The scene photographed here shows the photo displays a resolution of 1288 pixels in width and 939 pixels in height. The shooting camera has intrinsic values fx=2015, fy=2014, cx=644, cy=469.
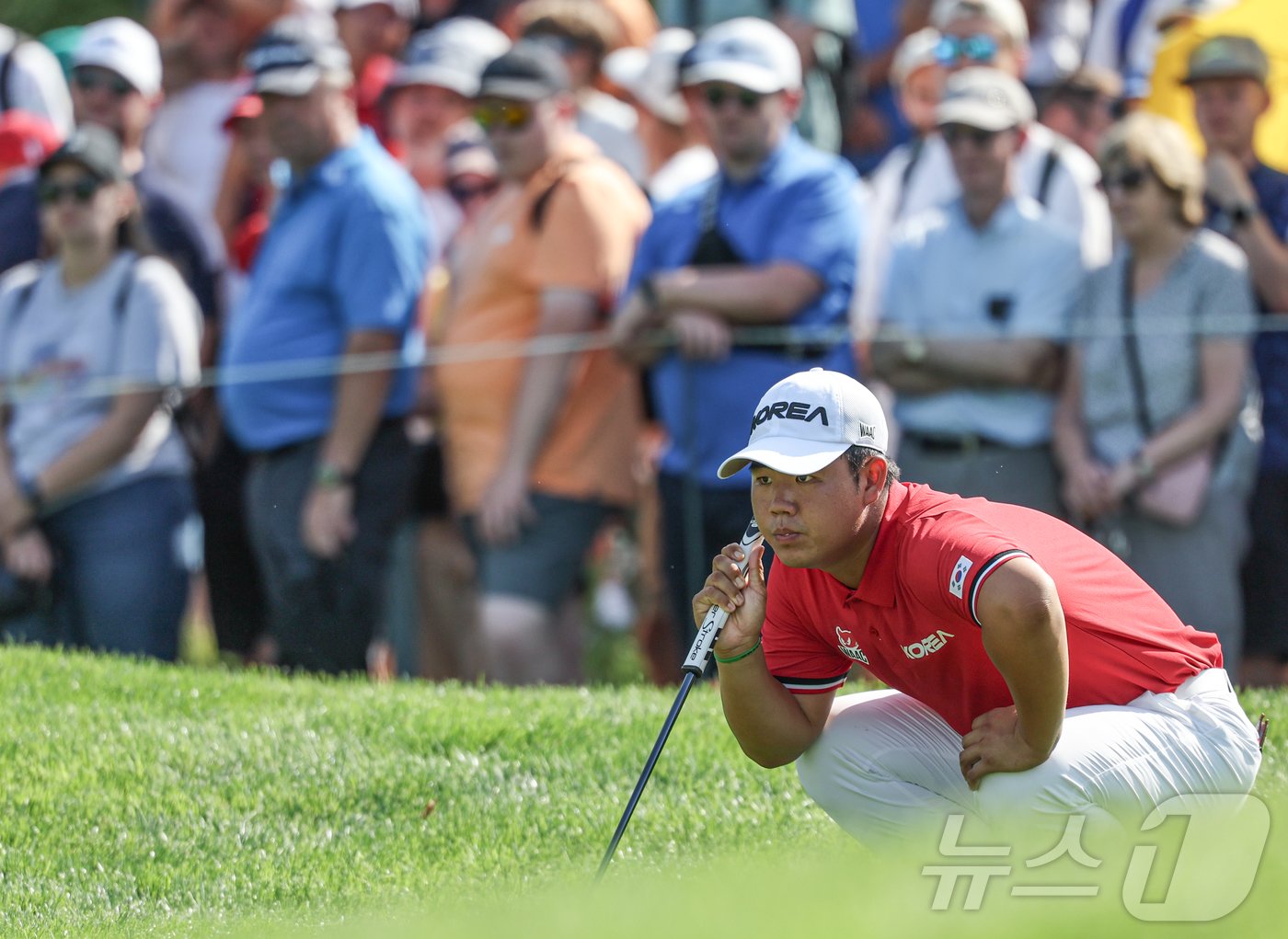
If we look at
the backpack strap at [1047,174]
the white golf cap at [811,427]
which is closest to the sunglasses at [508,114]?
the backpack strap at [1047,174]

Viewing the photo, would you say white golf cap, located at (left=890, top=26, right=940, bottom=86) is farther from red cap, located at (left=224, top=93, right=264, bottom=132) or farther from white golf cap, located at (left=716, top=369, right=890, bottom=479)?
white golf cap, located at (left=716, top=369, right=890, bottom=479)

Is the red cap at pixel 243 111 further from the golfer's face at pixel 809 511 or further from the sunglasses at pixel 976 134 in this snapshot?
the golfer's face at pixel 809 511

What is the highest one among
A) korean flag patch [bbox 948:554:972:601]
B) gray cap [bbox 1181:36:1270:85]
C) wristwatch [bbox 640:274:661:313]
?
gray cap [bbox 1181:36:1270:85]

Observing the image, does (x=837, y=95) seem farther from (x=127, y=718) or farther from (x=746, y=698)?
(x=746, y=698)

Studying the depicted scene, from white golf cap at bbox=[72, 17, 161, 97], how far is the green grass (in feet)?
11.7

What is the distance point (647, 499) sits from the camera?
884cm

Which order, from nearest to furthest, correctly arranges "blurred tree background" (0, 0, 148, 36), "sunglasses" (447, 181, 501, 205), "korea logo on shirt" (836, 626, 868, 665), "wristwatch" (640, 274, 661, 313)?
"korea logo on shirt" (836, 626, 868, 665), "wristwatch" (640, 274, 661, 313), "sunglasses" (447, 181, 501, 205), "blurred tree background" (0, 0, 148, 36)

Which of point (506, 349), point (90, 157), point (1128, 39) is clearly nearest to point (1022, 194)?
point (1128, 39)

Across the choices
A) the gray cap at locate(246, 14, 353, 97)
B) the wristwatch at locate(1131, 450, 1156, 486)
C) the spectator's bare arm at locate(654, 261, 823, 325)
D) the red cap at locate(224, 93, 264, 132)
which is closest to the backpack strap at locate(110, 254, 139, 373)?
the gray cap at locate(246, 14, 353, 97)

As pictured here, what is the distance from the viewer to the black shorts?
822 centimetres

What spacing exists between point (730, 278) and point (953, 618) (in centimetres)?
364

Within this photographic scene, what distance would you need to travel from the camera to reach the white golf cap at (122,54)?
33.8 ft

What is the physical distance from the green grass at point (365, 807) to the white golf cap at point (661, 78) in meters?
3.43

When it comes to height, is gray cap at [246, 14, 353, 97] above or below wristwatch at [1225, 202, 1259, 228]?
above
